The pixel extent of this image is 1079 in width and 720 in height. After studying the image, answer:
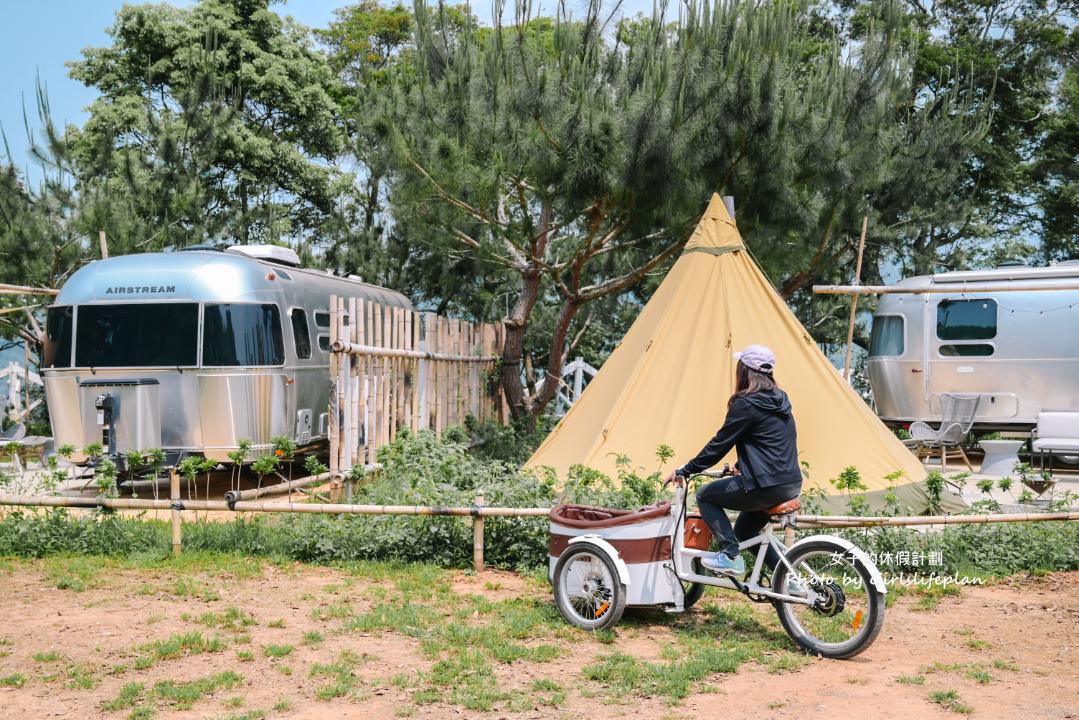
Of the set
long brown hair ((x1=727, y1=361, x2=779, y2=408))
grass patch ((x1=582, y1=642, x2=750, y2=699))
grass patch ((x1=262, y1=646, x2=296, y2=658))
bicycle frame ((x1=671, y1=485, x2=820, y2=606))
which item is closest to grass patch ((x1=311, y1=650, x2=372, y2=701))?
grass patch ((x1=262, y1=646, x2=296, y2=658))

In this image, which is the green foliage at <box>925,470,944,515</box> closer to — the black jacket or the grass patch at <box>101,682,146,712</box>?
the black jacket

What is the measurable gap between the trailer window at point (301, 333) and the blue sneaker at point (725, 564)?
7.07m

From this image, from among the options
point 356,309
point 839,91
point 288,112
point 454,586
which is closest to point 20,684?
point 454,586

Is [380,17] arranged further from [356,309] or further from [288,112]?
[356,309]

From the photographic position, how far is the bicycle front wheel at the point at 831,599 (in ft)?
16.9

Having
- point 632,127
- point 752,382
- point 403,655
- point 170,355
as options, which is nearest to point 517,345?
point 632,127

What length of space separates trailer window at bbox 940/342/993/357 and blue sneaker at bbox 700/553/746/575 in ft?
36.1

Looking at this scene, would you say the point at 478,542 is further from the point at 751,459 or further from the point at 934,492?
the point at 934,492

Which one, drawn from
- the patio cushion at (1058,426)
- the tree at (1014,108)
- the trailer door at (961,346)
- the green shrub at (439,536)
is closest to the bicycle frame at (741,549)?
the green shrub at (439,536)

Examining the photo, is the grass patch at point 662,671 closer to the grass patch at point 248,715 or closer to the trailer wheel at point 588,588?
the trailer wheel at point 588,588

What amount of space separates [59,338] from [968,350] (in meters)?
12.7

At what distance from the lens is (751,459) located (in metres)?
5.45

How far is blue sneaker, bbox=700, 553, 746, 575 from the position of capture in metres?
5.61

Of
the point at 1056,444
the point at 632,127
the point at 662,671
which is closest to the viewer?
the point at 662,671
